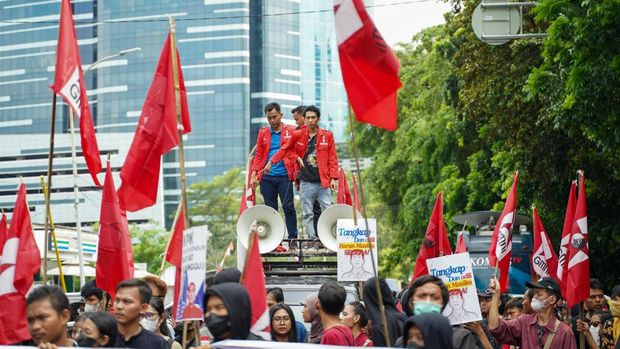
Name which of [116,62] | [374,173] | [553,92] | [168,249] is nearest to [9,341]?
[168,249]

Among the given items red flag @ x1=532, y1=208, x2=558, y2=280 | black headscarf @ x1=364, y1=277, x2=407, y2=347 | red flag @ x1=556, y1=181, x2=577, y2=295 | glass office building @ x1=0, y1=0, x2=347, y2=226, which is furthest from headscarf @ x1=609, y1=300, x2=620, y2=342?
glass office building @ x1=0, y1=0, x2=347, y2=226

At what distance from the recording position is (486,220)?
27.7 metres

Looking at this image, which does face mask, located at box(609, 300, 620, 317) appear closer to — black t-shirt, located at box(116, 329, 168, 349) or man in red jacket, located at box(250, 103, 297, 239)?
man in red jacket, located at box(250, 103, 297, 239)

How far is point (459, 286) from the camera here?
9461 millimetres

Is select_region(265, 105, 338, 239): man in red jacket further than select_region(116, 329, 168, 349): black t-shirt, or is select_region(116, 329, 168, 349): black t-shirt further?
select_region(265, 105, 338, 239): man in red jacket

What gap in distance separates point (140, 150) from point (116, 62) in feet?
423

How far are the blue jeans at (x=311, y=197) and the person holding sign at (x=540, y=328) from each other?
5.61m

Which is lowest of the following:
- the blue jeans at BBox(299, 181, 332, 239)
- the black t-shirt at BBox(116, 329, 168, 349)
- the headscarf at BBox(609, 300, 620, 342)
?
the headscarf at BBox(609, 300, 620, 342)

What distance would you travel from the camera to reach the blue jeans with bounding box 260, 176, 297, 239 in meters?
15.6

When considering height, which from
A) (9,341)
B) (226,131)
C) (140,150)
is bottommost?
(9,341)

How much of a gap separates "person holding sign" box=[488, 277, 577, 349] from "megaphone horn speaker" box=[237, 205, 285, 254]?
4.01 metres

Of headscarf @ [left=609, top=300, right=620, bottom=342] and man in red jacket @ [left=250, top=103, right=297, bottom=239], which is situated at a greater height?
man in red jacket @ [left=250, top=103, right=297, bottom=239]

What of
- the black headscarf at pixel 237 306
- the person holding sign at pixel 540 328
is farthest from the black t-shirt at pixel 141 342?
the person holding sign at pixel 540 328

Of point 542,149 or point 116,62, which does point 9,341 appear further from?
point 116,62
